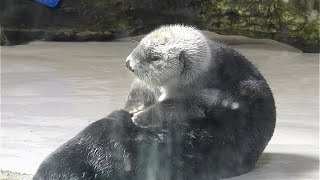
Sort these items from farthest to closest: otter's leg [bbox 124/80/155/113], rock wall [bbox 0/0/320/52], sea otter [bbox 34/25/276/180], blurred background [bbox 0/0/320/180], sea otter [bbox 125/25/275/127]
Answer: rock wall [bbox 0/0/320/52] → blurred background [bbox 0/0/320/180] → otter's leg [bbox 124/80/155/113] → sea otter [bbox 125/25/275/127] → sea otter [bbox 34/25/276/180]

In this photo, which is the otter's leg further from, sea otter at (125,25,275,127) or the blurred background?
the blurred background

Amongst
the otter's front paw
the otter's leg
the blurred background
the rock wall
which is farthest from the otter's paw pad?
the rock wall

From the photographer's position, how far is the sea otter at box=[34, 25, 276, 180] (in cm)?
204

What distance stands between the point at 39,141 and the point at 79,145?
32.7 inches

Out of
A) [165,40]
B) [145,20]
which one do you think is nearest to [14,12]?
[145,20]

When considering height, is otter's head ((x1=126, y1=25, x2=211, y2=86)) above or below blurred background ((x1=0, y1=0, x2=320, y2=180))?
above

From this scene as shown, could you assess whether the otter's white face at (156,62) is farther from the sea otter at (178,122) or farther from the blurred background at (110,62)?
the blurred background at (110,62)

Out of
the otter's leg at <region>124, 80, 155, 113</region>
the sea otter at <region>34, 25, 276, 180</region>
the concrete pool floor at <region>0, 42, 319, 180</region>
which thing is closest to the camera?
the sea otter at <region>34, 25, 276, 180</region>

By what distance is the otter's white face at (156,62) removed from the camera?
7.23 feet

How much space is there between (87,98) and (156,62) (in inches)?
52.0

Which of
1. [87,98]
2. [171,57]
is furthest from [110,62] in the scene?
[171,57]

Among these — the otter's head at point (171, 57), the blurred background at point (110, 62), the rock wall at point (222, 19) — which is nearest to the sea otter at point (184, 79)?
the otter's head at point (171, 57)

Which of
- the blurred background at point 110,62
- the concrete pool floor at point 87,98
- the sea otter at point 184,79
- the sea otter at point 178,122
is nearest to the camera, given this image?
the sea otter at point 178,122

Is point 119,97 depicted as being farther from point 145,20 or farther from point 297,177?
point 145,20
